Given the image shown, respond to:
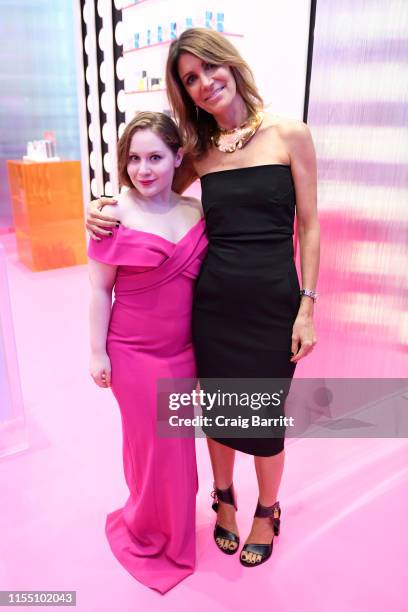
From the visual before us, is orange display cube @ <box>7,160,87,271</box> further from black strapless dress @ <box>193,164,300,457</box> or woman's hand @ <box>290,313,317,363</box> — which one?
woman's hand @ <box>290,313,317,363</box>

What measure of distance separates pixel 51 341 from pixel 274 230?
2.50m

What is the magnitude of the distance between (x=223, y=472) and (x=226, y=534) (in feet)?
0.70

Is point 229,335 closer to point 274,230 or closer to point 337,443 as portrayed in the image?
point 274,230

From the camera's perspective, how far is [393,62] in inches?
82.5

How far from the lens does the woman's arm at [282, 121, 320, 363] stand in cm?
149

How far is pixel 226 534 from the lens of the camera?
6.13 feet

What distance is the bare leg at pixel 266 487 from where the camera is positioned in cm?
175

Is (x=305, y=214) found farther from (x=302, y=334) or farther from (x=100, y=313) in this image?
(x=100, y=313)

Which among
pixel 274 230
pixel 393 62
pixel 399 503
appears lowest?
Result: pixel 399 503

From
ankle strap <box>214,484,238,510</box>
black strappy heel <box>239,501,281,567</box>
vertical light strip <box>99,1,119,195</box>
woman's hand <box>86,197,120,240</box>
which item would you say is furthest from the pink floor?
vertical light strip <box>99,1,119,195</box>

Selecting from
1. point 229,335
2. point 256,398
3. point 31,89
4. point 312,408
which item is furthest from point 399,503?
point 31,89

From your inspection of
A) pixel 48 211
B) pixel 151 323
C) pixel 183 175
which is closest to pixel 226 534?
pixel 151 323

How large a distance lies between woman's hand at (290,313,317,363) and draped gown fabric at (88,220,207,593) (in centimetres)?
32

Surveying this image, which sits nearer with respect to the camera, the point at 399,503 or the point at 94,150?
the point at 399,503
